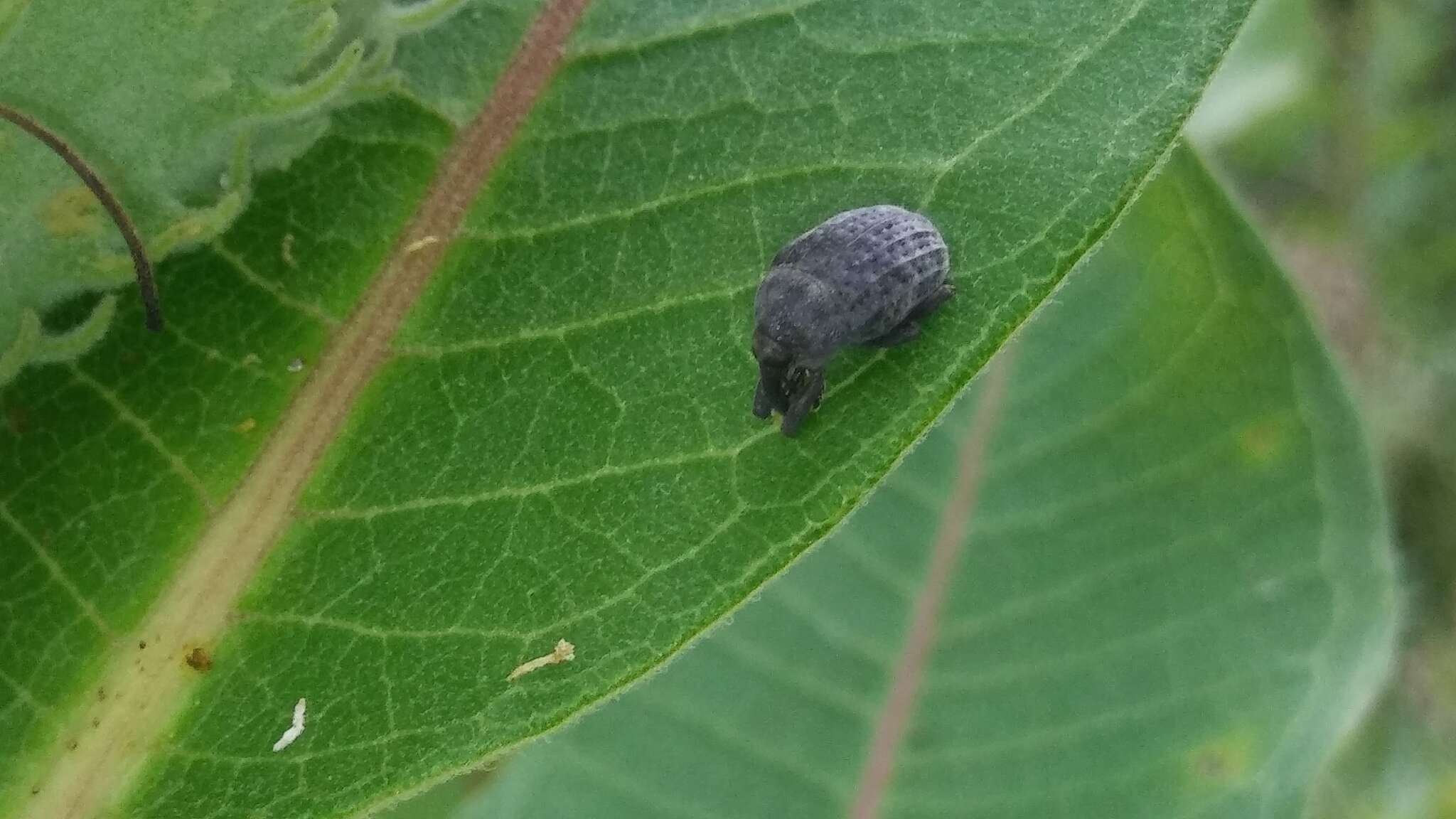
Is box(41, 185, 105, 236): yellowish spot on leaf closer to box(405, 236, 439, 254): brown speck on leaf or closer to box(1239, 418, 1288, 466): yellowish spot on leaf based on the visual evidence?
box(405, 236, 439, 254): brown speck on leaf

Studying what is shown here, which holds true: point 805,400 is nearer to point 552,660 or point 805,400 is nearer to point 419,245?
point 552,660

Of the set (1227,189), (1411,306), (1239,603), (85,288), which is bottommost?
(1411,306)

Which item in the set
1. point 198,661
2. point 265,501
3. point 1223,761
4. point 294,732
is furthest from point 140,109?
point 1223,761

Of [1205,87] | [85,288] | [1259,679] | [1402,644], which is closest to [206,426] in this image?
[85,288]

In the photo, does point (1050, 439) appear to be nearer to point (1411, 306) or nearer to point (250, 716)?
point (250, 716)

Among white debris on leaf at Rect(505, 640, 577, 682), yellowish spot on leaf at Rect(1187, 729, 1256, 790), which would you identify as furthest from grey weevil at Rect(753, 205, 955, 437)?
yellowish spot on leaf at Rect(1187, 729, 1256, 790)

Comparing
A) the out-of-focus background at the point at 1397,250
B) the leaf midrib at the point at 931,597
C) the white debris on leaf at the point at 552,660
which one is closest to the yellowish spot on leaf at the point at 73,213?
the white debris on leaf at the point at 552,660
